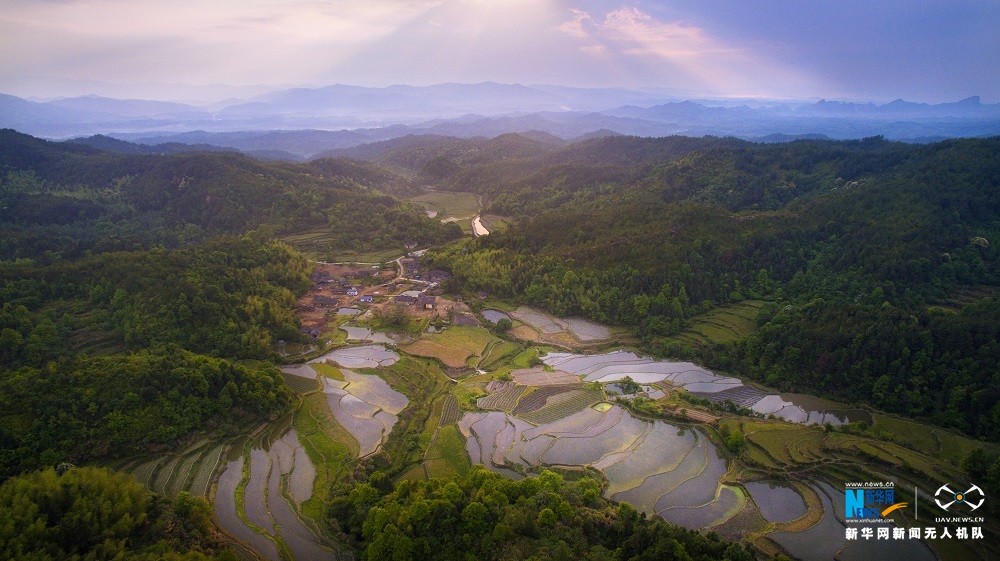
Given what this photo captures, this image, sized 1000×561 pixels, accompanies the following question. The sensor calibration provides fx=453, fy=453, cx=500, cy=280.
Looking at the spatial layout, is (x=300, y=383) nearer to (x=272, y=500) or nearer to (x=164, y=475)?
(x=164, y=475)

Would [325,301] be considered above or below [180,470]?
above

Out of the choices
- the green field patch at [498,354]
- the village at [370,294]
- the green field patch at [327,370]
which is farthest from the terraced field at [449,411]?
the village at [370,294]

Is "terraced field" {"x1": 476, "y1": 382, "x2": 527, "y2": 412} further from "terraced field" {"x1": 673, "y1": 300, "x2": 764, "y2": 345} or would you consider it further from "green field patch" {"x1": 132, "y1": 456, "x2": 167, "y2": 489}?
"green field patch" {"x1": 132, "y1": 456, "x2": 167, "y2": 489}

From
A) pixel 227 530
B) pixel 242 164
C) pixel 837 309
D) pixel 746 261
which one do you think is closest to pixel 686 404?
pixel 837 309

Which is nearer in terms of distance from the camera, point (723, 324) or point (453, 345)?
point (453, 345)

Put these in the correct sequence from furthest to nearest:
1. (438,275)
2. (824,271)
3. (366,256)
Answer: (366,256), (438,275), (824,271)

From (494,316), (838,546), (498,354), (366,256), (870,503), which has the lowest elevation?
(838,546)

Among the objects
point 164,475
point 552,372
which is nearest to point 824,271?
point 552,372
